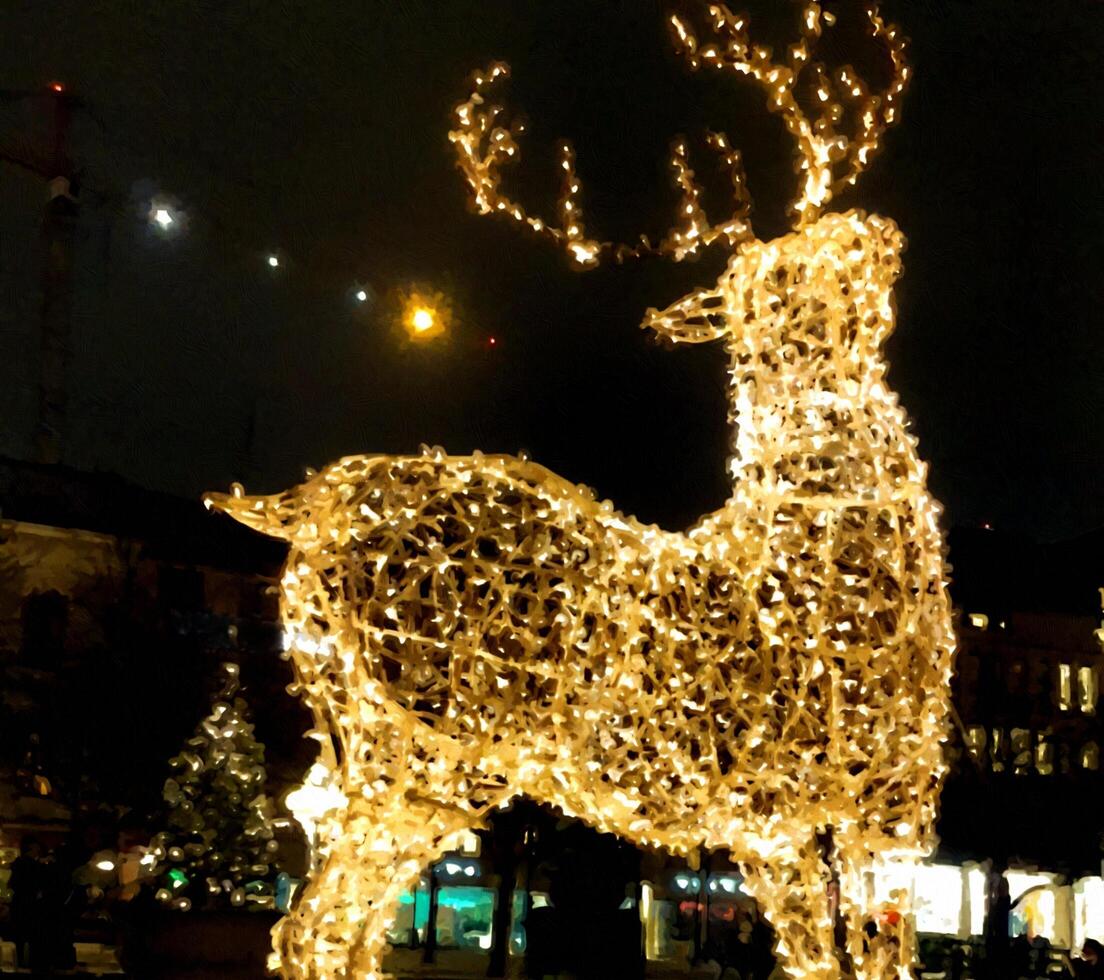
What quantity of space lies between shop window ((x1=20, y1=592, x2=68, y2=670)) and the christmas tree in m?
8.01

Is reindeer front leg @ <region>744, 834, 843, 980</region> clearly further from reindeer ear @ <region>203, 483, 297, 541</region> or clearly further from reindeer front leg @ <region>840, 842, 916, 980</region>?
reindeer ear @ <region>203, 483, 297, 541</region>

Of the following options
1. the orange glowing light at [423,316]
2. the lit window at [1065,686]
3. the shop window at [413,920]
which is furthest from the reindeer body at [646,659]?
the lit window at [1065,686]

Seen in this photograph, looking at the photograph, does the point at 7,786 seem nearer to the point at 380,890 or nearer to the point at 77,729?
the point at 77,729

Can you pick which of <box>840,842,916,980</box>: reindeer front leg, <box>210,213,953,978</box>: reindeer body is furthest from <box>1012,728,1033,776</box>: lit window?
<box>210,213,953,978</box>: reindeer body

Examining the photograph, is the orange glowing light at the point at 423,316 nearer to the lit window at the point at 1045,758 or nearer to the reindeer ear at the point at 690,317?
the reindeer ear at the point at 690,317

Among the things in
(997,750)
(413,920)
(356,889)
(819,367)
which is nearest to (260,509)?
(356,889)

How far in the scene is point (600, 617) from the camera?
462 centimetres

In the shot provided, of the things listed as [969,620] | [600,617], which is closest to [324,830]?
[600,617]

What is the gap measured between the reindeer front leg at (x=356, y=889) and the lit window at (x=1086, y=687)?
949 inches

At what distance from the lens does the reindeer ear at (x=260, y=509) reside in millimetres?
4484

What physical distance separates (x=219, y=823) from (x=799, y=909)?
803 centimetres

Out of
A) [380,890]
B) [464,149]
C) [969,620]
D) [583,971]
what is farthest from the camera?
[969,620]

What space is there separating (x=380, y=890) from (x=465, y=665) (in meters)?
0.75

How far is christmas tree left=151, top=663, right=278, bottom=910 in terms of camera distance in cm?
1108
